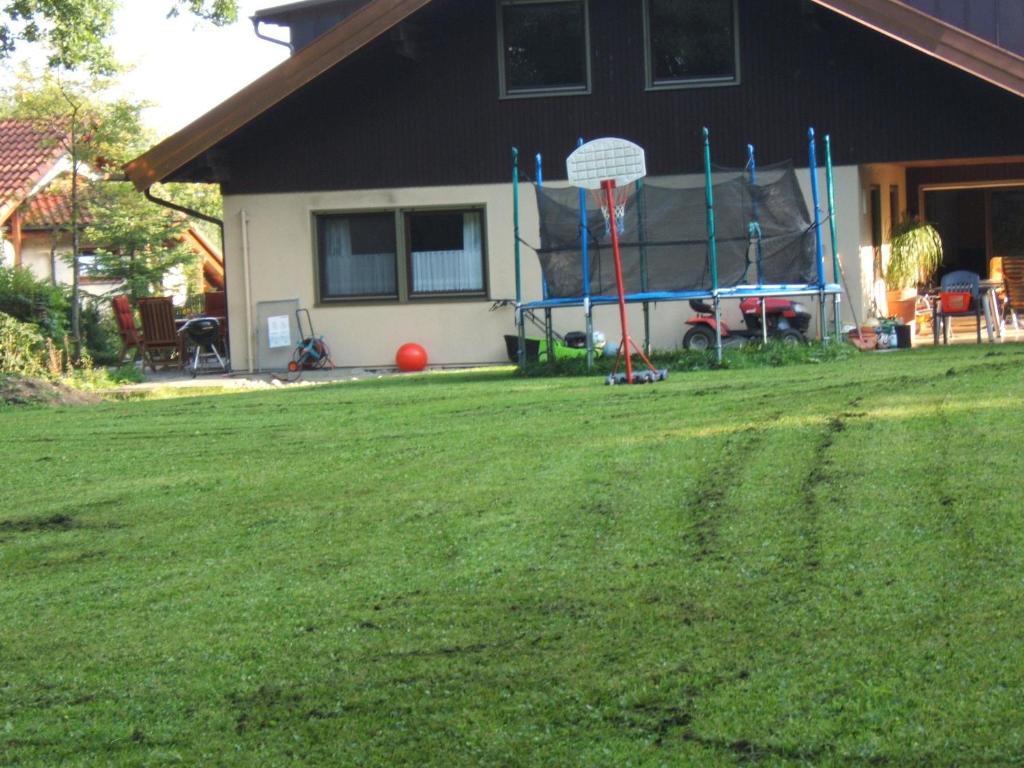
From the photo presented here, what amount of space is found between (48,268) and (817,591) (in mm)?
29485

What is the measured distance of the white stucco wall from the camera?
18922 millimetres

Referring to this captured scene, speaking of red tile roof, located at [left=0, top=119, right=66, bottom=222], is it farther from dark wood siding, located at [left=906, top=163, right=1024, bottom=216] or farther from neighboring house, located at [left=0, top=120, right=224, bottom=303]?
dark wood siding, located at [left=906, top=163, right=1024, bottom=216]

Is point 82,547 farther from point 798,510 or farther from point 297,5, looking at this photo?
point 297,5

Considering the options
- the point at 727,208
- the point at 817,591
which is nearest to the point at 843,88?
the point at 727,208

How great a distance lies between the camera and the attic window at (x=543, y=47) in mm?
18703

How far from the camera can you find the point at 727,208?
49.6 ft

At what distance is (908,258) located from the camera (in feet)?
65.0

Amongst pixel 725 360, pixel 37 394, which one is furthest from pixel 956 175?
pixel 37 394

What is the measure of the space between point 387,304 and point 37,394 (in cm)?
577

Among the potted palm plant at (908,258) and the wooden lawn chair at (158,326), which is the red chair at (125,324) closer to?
the wooden lawn chair at (158,326)

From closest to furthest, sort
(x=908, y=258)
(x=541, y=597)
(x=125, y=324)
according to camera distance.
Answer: (x=541, y=597) < (x=908, y=258) < (x=125, y=324)

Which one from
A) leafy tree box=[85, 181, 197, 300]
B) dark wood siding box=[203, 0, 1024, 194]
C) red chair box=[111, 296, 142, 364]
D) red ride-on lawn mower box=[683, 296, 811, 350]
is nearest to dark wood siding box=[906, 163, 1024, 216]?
dark wood siding box=[203, 0, 1024, 194]

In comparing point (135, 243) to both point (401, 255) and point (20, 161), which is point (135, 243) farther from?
point (401, 255)

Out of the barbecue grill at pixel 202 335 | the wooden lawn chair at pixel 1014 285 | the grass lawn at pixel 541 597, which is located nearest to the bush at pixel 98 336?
the barbecue grill at pixel 202 335
